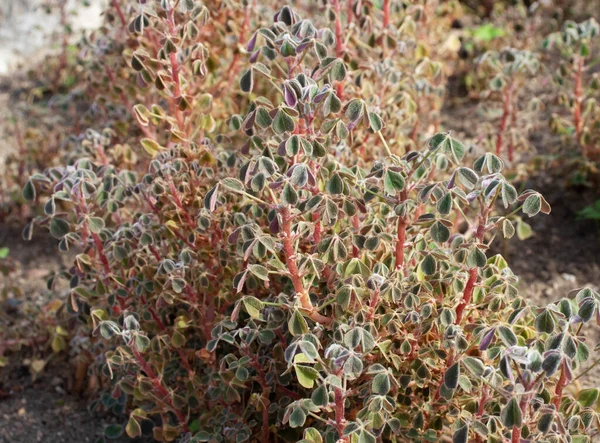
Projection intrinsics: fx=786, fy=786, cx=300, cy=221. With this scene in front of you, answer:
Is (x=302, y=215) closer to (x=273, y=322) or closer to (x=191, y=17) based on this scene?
(x=273, y=322)

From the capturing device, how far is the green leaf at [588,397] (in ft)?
7.07

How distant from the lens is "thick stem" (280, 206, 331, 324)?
2.06 meters

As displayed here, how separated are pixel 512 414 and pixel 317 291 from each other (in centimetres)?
84

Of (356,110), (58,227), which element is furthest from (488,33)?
(58,227)

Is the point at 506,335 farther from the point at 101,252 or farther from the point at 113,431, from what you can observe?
the point at 113,431

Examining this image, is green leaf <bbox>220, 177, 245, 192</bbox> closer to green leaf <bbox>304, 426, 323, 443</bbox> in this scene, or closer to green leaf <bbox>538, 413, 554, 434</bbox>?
green leaf <bbox>304, 426, 323, 443</bbox>

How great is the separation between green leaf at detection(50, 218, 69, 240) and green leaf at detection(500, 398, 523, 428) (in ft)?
4.98

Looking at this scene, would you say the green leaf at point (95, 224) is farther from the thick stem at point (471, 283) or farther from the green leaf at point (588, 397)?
the green leaf at point (588, 397)

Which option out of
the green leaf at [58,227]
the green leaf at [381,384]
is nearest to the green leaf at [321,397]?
the green leaf at [381,384]

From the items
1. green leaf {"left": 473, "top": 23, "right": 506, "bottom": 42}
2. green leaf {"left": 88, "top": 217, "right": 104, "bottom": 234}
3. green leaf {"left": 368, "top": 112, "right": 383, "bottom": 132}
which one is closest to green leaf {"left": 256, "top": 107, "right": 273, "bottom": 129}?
green leaf {"left": 368, "top": 112, "right": 383, "bottom": 132}

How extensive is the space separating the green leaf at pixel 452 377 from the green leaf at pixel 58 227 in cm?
134

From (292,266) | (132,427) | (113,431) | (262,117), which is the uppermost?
(262,117)

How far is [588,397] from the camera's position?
7.11 feet

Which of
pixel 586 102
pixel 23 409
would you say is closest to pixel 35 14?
pixel 23 409
